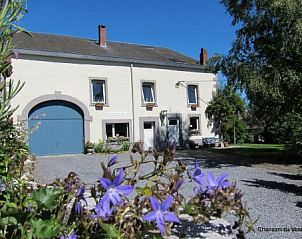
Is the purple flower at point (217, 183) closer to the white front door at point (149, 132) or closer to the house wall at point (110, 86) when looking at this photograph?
the house wall at point (110, 86)

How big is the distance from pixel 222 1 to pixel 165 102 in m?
9.41

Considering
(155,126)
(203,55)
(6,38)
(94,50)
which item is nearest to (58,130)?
Result: (94,50)

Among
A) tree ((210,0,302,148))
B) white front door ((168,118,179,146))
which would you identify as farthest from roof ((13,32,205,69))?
tree ((210,0,302,148))

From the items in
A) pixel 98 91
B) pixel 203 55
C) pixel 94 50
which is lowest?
pixel 98 91

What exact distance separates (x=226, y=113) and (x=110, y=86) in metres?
9.14

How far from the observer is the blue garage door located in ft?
60.8

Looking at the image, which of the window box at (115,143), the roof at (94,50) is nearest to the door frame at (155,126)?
the window box at (115,143)

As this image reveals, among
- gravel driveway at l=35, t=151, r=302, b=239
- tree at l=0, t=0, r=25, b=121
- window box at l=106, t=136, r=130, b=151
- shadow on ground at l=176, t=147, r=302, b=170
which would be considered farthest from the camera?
window box at l=106, t=136, r=130, b=151

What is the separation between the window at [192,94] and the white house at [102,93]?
0.24 feet

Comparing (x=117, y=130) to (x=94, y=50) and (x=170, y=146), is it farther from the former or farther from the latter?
(x=170, y=146)

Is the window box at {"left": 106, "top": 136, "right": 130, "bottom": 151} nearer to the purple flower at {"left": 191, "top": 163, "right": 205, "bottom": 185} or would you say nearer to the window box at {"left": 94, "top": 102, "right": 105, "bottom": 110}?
A: the window box at {"left": 94, "top": 102, "right": 105, "bottom": 110}

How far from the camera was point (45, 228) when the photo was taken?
1.16 metres

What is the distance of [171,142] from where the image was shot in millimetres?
1451

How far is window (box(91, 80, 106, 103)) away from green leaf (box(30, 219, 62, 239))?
1940cm
